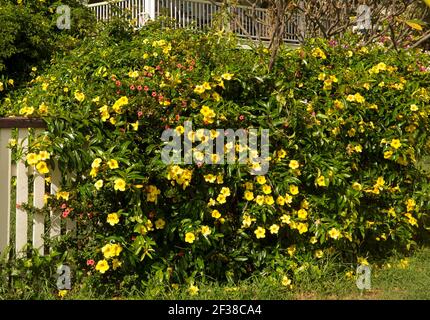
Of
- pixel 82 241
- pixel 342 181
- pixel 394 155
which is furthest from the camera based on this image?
pixel 394 155

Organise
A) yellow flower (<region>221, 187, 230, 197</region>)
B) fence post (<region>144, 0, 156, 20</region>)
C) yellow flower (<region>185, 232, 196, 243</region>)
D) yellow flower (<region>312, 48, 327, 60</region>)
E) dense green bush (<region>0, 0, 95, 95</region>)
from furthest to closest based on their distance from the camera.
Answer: fence post (<region>144, 0, 156, 20</region>), dense green bush (<region>0, 0, 95, 95</region>), yellow flower (<region>312, 48, 327, 60</region>), yellow flower (<region>221, 187, 230, 197</region>), yellow flower (<region>185, 232, 196, 243</region>)

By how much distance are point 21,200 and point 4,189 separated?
0.13 m

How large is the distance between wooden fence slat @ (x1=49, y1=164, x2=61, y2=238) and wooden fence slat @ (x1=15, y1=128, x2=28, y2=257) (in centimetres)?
17

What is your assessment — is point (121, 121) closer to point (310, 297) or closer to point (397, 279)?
point (310, 297)

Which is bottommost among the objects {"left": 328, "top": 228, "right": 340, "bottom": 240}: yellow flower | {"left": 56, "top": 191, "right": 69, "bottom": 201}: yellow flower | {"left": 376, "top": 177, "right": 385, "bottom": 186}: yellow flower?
{"left": 328, "top": 228, "right": 340, "bottom": 240}: yellow flower

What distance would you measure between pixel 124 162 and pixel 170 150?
0.35 meters

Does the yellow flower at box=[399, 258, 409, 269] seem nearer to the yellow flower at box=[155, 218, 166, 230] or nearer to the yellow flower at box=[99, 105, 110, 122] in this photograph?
the yellow flower at box=[155, 218, 166, 230]

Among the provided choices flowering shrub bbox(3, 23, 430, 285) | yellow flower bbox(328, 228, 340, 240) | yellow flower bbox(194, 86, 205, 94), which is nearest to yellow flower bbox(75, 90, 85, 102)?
flowering shrub bbox(3, 23, 430, 285)

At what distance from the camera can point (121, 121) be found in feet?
12.0

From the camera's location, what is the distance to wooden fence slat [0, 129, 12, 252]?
367 centimetres

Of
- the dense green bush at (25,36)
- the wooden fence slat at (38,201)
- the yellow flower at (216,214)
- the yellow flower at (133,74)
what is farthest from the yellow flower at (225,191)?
the dense green bush at (25,36)

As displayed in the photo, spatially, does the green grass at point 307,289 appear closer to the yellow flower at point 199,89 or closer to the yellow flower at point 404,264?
the yellow flower at point 404,264

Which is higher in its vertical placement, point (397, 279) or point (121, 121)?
point (121, 121)

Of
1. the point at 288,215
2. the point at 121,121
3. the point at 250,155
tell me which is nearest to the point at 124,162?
the point at 121,121
